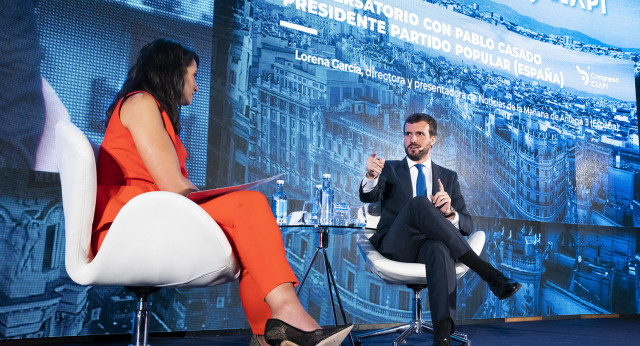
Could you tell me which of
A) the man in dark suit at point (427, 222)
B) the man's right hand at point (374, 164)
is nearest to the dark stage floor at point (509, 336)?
the man in dark suit at point (427, 222)

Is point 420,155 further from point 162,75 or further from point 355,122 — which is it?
point 162,75

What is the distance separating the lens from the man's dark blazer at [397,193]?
9.58ft

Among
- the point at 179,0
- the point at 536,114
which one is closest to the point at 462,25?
the point at 536,114

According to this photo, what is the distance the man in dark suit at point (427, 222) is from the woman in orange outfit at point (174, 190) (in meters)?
1.00

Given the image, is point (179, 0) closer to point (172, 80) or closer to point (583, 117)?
point (172, 80)

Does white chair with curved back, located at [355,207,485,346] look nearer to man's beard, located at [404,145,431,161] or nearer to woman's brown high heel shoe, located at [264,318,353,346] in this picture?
man's beard, located at [404,145,431,161]

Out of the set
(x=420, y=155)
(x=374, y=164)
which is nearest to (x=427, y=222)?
(x=374, y=164)

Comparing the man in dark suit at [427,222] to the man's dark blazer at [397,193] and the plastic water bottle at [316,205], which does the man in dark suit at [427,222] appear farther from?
the plastic water bottle at [316,205]

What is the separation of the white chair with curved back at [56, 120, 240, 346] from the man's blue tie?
1.75 m

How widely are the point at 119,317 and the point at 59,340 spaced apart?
11.4 inches

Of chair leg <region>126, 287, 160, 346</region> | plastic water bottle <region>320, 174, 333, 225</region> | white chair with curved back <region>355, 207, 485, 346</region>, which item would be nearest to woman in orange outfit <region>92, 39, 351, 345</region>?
chair leg <region>126, 287, 160, 346</region>

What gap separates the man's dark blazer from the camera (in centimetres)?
292

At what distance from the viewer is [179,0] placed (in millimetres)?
3137

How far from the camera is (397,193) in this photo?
3049 millimetres
